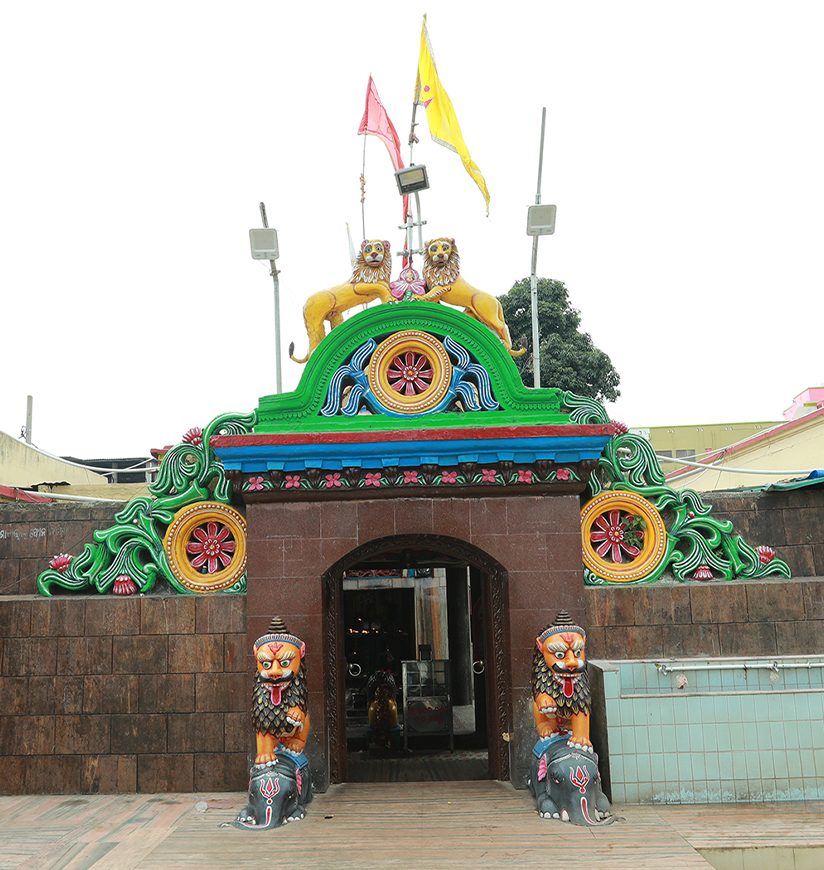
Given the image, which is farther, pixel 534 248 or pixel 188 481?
pixel 534 248

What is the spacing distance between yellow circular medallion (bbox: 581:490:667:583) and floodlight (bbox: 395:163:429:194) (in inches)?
178

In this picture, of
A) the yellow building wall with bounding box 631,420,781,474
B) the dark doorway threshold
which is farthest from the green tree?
the dark doorway threshold

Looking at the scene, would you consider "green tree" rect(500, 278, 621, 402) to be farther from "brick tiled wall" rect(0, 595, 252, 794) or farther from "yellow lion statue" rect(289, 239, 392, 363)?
"brick tiled wall" rect(0, 595, 252, 794)

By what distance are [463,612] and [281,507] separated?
6.08m

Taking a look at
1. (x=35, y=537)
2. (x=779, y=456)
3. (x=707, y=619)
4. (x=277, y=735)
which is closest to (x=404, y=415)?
(x=277, y=735)

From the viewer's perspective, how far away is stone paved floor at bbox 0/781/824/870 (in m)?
6.18

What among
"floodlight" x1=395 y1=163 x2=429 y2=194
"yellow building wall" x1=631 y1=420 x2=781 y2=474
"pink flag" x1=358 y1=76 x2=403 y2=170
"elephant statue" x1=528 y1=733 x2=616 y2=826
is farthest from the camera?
"yellow building wall" x1=631 y1=420 x2=781 y2=474

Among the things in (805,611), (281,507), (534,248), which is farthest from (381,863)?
(534,248)

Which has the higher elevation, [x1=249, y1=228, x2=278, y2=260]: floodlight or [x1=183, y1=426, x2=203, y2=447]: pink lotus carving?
[x1=249, y1=228, x2=278, y2=260]: floodlight

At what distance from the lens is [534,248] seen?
10758 millimetres

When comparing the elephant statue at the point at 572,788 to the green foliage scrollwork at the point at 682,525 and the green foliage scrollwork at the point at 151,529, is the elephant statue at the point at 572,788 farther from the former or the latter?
the green foliage scrollwork at the point at 151,529

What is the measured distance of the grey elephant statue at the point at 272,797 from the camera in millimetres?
6996

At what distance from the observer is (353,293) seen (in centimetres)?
930

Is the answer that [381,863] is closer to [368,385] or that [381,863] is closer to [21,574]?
[368,385]
